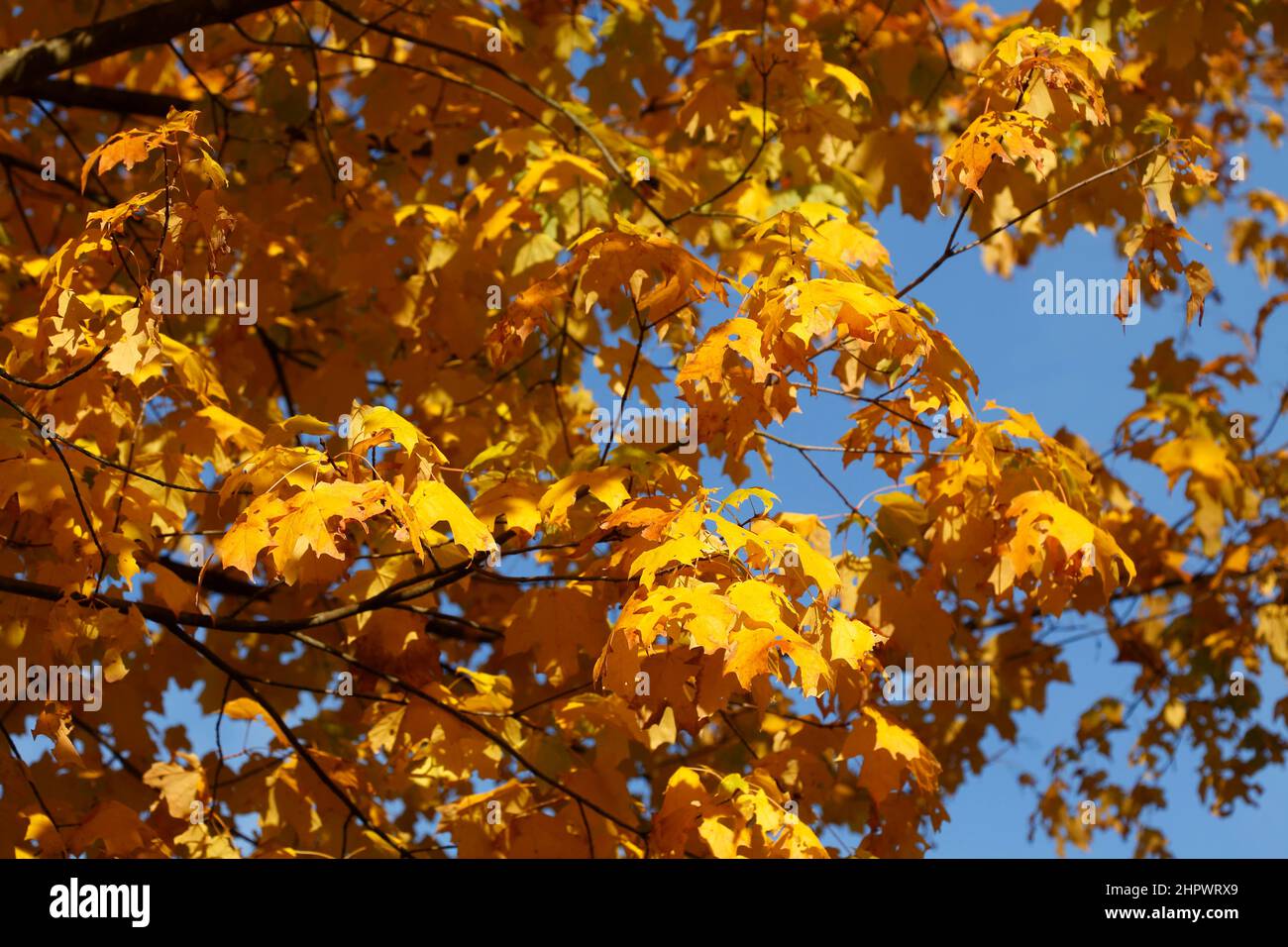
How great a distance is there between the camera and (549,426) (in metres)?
5.41

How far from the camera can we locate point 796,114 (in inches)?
200

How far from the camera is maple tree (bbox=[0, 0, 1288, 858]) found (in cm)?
331

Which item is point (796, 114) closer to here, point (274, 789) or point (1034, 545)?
point (1034, 545)

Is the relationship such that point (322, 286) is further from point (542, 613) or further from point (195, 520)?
point (542, 613)

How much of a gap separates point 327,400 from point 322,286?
2.57 feet

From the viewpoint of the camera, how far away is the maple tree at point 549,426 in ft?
10.9

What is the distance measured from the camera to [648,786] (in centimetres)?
723

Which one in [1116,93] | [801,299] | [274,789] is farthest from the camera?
[1116,93]

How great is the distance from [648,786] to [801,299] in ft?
14.8

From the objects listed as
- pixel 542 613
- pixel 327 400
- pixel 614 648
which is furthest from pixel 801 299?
pixel 327 400

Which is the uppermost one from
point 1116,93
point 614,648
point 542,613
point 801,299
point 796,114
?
point 1116,93

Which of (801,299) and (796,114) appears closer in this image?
(801,299)

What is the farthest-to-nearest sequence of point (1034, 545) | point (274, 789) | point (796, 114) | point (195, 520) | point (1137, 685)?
point (1137, 685), point (195, 520), point (796, 114), point (274, 789), point (1034, 545)

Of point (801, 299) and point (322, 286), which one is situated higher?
point (322, 286)
